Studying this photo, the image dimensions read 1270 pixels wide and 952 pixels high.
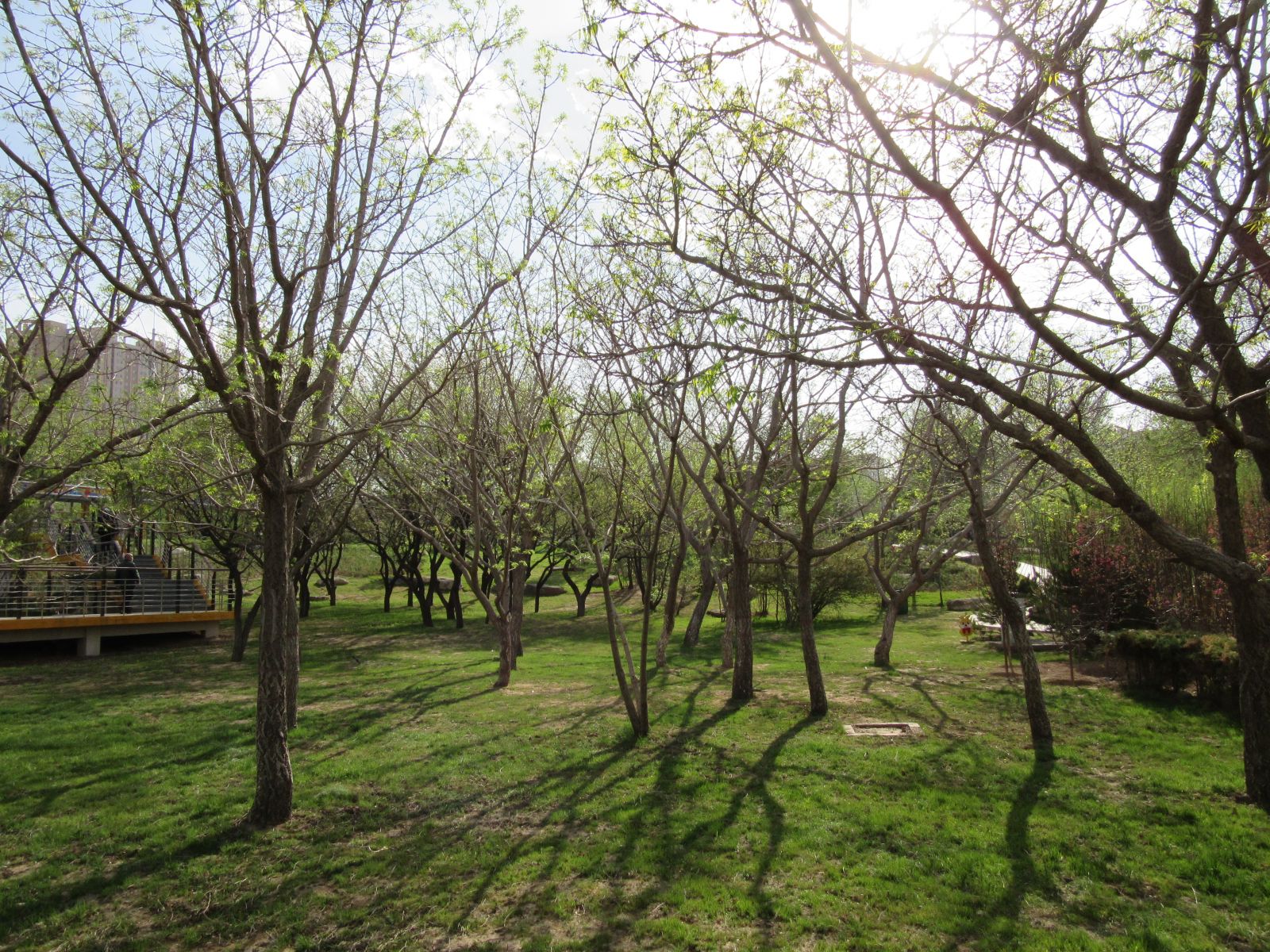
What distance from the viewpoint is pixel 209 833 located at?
6.60 metres

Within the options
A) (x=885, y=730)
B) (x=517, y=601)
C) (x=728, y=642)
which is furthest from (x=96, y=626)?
(x=885, y=730)

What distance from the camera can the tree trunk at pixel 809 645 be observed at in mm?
10641

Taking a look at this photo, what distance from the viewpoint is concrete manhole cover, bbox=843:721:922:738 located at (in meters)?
9.49

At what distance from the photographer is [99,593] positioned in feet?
62.4

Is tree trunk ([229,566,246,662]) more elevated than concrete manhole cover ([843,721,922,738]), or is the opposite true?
tree trunk ([229,566,246,662])

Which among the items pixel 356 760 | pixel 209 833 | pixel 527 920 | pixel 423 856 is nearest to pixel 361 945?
pixel 527 920

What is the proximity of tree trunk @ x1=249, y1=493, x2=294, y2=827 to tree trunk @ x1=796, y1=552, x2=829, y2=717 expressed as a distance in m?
6.27

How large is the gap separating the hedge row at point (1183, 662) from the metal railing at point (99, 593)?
17190 mm

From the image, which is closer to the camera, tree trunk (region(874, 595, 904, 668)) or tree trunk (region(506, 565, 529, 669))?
tree trunk (region(874, 595, 904, 668))

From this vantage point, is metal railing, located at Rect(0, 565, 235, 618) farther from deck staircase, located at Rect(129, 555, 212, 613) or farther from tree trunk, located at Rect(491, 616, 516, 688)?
tree trunk, located at Rect(491, 616, 516, 688)

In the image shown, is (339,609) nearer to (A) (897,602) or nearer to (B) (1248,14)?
(A) (897,602)

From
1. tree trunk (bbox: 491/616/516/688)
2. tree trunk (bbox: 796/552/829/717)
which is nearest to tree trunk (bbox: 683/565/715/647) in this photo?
tree trunk (bbox: 491/616/516/688)

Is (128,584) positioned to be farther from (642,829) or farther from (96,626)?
(642,829)

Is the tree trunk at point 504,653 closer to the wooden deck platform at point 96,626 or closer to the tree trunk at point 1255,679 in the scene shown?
the tree trunk at point 1255,679
